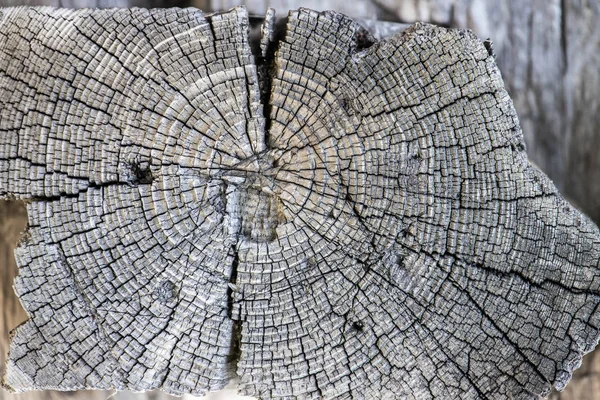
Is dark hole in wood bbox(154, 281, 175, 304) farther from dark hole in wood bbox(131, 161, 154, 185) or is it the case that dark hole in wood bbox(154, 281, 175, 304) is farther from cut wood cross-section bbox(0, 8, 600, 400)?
dark hole in wood bbox(131, 161, 154, 185)

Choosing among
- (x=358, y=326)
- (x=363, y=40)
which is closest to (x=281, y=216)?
(x=358, y=326)

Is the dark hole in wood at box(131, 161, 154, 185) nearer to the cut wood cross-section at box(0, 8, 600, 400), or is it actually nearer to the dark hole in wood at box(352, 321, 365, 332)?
the cut wood cross-section at box(0, 8, 600, 400)

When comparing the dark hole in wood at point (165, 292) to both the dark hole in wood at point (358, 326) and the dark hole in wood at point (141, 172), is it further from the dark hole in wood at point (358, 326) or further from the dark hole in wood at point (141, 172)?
the dark hole in wood at point (358, 326)

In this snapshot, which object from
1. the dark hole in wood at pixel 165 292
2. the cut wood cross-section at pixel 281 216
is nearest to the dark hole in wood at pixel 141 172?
the cut wood cross-section at pixel 281 216

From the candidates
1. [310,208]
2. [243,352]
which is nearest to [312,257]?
[310,208]

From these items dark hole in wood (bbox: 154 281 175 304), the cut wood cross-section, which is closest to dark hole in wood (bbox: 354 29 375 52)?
the cut wood cross-section

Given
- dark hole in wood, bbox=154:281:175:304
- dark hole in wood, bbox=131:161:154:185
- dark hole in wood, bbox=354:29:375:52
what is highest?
dark hole in wood, bbox=354:29:375:52

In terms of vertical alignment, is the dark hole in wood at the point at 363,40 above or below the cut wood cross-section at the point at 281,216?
above

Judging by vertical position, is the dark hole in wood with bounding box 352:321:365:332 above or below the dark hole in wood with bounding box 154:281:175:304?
below

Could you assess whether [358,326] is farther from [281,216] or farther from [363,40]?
[363,40]
